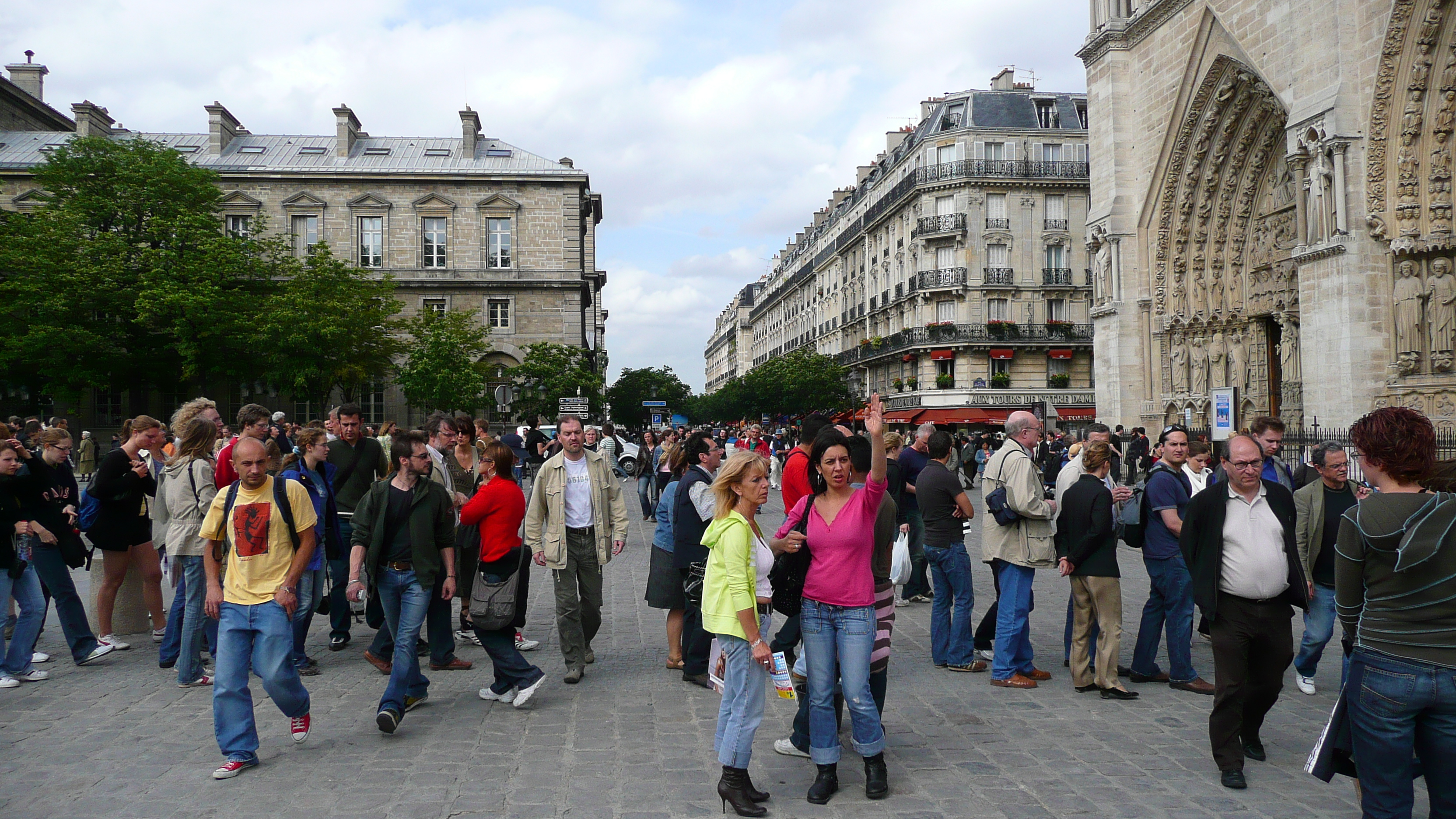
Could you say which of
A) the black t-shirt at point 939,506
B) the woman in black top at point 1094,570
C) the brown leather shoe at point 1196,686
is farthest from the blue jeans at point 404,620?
the brown leather shoe at point 1196,686

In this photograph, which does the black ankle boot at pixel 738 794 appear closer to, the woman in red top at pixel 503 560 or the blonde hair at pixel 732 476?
the blonde hair at pixel 732 476

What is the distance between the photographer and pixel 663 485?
18203 mm

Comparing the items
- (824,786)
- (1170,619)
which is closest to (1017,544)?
(1170,619)

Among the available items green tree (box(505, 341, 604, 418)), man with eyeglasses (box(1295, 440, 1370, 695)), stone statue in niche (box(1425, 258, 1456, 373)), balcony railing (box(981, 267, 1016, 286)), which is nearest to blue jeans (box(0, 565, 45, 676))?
man with eyeglasses (box(1295, 440, 1370, 695))

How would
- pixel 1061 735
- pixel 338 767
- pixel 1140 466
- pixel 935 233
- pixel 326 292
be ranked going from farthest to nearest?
pixel 935 233
pixel 326 292
pixel 1140 466
pixel 1061 735
pixel 338 767

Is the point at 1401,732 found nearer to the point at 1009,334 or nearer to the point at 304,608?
the point at 304,608

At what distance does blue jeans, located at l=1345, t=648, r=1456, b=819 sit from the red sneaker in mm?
5035

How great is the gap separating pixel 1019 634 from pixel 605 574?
666 cm

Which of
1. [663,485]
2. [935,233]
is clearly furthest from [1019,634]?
[935,233]

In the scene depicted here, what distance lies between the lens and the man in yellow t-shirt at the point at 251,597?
4844 millimetres

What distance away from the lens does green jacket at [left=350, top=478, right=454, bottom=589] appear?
5.73 metres

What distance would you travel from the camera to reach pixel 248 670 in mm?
4969

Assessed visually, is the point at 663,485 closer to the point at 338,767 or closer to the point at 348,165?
the point at 338,767

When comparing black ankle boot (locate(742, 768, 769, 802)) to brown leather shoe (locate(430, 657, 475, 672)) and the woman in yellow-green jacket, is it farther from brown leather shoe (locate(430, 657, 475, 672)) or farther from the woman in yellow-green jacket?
brown leather shoe (locate(430, 657, 475, 672))
